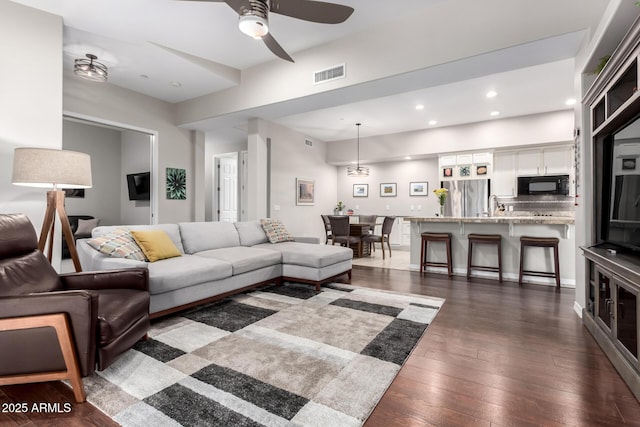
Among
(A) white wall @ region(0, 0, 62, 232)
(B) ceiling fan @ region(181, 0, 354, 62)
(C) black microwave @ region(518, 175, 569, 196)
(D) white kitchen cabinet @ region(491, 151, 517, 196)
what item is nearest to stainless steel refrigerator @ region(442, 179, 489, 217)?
(D) white kitchen cabinet @ region(491, 151, 517, 196)

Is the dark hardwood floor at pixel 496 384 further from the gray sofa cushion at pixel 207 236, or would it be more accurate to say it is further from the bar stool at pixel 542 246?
the gray sofa cushion at pixel 207 236

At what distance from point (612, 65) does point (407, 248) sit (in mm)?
6406

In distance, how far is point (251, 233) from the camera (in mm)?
4621

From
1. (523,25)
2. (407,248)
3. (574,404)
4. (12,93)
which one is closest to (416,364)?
(574,404)

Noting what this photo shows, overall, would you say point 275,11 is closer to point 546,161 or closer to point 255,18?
point 255,18

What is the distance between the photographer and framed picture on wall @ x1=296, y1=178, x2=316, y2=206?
739 centimetres

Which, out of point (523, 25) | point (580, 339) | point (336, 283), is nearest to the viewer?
point (580, 339)

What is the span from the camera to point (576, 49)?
118 inches

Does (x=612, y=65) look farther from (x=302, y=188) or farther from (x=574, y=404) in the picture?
(x=302, y=188)

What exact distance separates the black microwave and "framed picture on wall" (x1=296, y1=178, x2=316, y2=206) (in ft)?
15.3

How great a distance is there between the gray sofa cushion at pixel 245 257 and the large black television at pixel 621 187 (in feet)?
10.7

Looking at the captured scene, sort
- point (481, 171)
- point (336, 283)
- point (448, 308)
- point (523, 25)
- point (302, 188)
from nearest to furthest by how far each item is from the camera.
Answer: point (523, 25) < point (448, 308) < point (336, 283) < point (481, 171) < point (302, 188)

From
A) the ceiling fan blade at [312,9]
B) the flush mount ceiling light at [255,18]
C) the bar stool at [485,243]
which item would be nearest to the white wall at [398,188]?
the bar stool at [485,243]

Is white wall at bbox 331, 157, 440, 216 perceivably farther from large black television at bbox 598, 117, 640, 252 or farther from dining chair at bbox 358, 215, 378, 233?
large black television at bbox 598, 117, 640, 252
